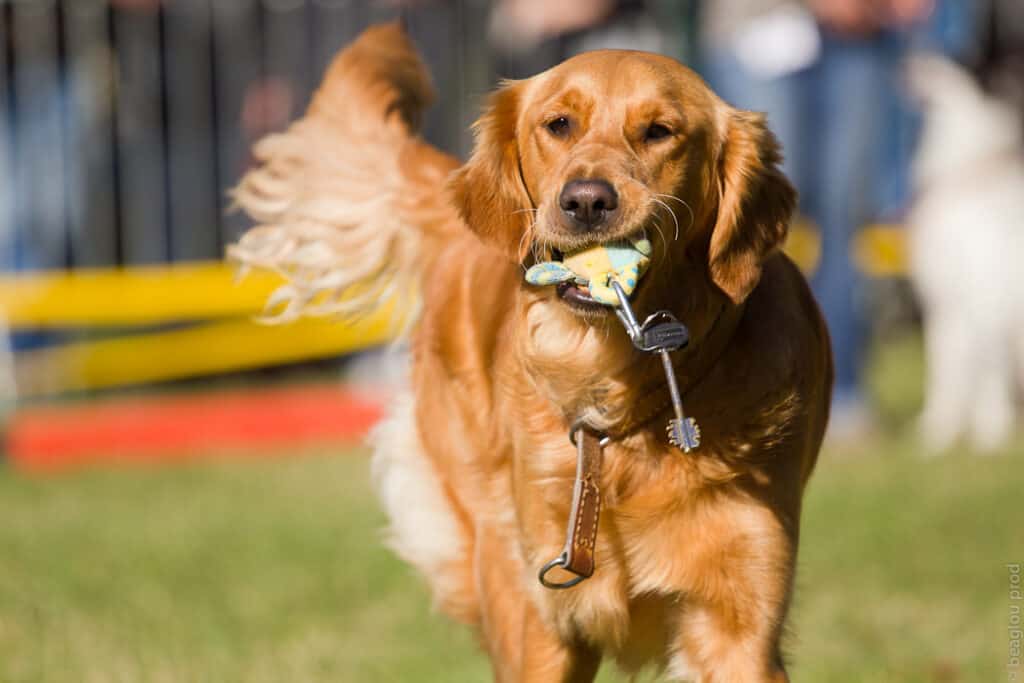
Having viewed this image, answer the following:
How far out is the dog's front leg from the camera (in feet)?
10.9

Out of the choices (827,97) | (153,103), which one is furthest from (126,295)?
(827,97)

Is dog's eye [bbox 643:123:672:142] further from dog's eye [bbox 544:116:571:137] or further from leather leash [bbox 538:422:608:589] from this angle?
leather leash [bbox 538:422:608:589]

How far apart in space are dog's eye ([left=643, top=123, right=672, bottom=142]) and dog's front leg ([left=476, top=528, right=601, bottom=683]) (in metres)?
1.01

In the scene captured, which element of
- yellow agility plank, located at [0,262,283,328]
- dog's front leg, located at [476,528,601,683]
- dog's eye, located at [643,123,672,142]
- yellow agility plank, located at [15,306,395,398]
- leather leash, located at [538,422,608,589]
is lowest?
yellow agility plank, located at [15,306,395,398]

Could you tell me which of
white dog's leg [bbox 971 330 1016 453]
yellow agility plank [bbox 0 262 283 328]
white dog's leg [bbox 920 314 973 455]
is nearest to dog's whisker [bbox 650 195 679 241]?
white dog's leg [bbox 920 314 973 455]

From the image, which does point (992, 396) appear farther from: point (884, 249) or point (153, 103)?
point (153, 103)

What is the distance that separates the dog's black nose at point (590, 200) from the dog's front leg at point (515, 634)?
92 cm

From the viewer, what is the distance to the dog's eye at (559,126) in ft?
10.2

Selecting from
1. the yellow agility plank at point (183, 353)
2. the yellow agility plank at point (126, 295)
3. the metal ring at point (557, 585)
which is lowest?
the yellow agility plank at point (183, 353)

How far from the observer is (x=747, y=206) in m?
3.09

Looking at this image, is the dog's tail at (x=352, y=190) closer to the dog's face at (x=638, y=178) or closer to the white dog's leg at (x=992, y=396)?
the dog's face at (x=638, y=178)

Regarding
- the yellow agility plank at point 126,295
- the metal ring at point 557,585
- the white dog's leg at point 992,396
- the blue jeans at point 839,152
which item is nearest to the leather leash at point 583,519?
the metal ring at point 557,585

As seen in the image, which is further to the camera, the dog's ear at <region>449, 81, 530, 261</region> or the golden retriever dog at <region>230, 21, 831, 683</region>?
the dog's ear at <region>449, 81, 530, 261</region>

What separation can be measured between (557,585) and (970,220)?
19.6ft
